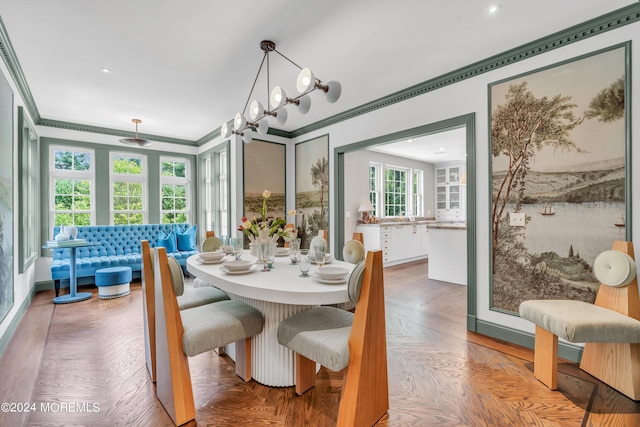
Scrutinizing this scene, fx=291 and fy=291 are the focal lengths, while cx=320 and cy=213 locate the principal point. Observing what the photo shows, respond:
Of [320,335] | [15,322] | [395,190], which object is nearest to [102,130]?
[15,322]

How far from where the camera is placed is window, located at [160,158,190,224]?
6223 millimetres

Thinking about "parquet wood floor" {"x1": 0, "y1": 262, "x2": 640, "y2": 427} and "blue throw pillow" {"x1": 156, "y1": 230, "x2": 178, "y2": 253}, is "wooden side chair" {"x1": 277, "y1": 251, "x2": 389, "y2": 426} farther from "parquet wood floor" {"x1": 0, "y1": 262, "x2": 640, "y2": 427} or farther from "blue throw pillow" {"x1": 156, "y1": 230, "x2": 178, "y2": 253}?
"blue throw pillow" {"x1": 156, "y1": 230, "x2": 178, "y2": 253}

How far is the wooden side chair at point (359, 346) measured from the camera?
5.01 feet

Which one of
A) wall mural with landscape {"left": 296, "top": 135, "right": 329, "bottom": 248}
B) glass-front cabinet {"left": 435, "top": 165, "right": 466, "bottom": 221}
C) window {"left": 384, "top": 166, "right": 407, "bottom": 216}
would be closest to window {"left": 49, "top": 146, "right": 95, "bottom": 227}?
wall mural with landscape {"left": 296, "top": 135, "right": 329, "bottom": 248}

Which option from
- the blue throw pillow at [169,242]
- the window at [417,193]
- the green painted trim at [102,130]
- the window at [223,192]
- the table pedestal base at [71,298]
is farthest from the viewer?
the window at [417,193]

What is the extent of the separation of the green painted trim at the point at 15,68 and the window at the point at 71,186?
1.06 metres

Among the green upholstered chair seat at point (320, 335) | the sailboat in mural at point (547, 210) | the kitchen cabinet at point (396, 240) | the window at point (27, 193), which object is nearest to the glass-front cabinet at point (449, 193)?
the kitchen cabinet at point (396, 240)

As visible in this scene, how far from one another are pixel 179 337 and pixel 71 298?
3.65 m

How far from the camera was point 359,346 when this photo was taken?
1523 mm

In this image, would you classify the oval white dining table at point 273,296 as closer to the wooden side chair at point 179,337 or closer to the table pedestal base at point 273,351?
the table pedestal base at point 273,351

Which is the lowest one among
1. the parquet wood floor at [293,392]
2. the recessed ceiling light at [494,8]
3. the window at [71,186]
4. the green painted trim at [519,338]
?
the parquet wood floor at [293,392]

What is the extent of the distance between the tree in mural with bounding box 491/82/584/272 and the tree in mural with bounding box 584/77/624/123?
10 centimetres

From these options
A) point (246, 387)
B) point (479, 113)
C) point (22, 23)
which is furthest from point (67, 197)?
point (479, 113)

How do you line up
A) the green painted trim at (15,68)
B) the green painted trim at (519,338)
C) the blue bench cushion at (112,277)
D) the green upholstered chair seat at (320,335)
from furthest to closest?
the blue bench cushion at (112,277) < the green painted trim at (15,68) < the green painted trim at (519,338) < the green upholstered chair seat at (320,335)
